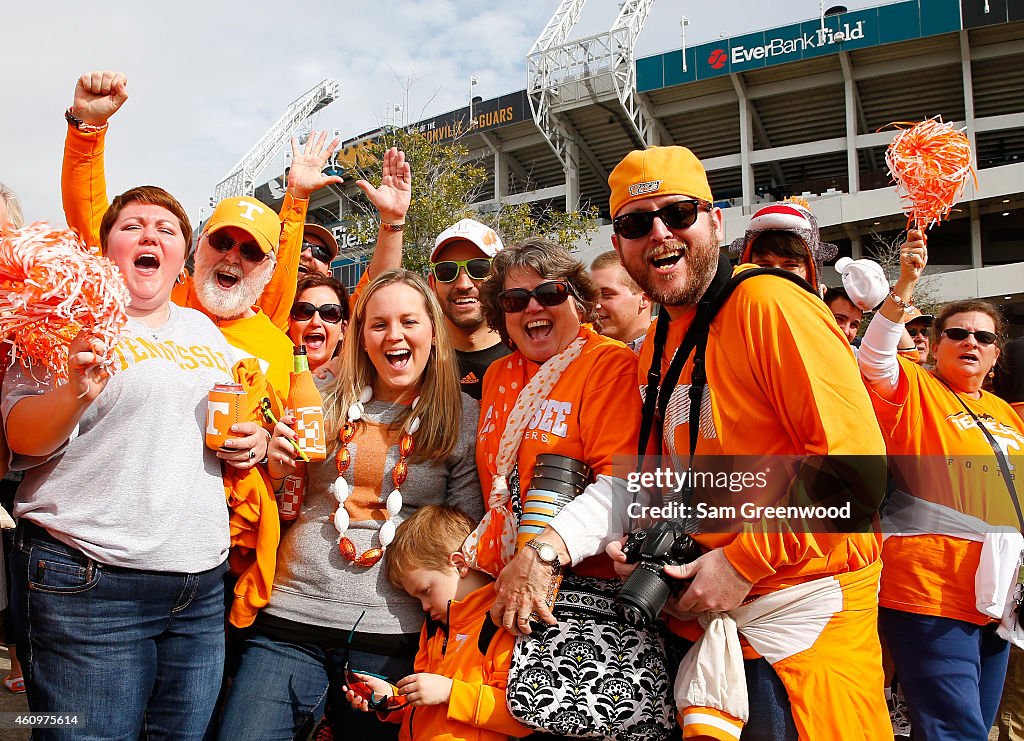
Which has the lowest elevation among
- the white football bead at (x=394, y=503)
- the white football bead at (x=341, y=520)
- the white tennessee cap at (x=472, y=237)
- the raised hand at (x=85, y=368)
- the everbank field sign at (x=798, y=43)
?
the white football bead at (x=341, y=520)

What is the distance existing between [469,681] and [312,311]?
2470mm

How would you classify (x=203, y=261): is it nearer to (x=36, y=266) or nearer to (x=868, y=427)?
(x=36, y=266)

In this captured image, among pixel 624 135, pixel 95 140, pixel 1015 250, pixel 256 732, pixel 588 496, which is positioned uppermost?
pixel 624 135

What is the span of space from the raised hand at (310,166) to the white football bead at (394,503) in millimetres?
2296

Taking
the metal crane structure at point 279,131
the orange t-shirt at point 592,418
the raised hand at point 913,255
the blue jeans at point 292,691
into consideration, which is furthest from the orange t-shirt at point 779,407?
the metal crane structure at point 279,131

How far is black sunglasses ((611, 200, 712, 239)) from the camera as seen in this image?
2.26 metres

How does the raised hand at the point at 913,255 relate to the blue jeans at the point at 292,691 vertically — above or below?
above

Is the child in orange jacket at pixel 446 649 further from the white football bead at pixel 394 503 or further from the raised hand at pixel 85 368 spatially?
the raised hand at pixel 85 368

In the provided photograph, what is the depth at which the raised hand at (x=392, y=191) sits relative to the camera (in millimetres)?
4492

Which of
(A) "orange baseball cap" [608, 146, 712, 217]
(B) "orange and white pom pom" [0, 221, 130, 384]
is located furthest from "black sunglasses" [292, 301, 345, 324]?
(A) "orange baseball cap" [608, 146, 712, 217]

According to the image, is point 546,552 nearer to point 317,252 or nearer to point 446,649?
point 446,649

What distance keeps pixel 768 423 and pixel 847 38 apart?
2982cm

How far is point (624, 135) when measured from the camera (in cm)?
3169

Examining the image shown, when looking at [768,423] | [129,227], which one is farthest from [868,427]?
[129,227]
